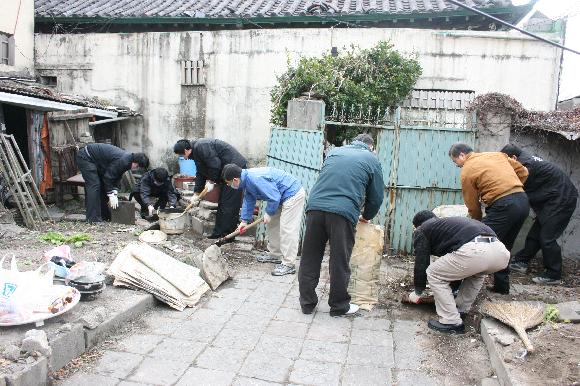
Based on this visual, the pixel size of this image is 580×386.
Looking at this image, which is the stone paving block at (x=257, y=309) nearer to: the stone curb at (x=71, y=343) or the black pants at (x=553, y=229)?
the stone curb at (x=71, y=343)

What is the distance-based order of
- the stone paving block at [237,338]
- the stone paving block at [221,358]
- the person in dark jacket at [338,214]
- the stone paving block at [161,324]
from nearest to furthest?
the stone paving block at [221,358] < the stone paving block at [237,338] < the stone paving block at [161,324] < the person in dark jacket at [338,214]

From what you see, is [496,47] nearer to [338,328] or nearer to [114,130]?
[338,328]

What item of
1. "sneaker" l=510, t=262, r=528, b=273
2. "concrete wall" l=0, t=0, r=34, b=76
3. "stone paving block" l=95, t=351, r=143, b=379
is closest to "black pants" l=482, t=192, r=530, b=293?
"sneaker" l=510, t=262, r=528, b=273

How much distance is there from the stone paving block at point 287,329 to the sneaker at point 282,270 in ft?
4.92

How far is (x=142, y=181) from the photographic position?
30.7ft

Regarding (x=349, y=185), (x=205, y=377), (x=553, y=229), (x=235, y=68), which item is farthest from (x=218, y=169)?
(x=235, y=68)

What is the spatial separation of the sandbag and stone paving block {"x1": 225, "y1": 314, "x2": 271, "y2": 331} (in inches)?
41.9

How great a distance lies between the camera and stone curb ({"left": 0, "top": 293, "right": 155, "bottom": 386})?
3.42 metres

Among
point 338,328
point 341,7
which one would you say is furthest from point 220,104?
point 338,328

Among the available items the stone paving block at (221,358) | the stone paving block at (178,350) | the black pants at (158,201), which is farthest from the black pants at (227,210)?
the stone paving block at (221,358)

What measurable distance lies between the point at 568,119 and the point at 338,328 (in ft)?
16.2

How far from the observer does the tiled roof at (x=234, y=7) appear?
11.8m

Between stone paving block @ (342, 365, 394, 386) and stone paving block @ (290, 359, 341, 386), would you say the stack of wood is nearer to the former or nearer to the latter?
stone paving block @ (290, 359, 341, 386)

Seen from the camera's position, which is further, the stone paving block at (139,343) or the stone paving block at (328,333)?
the stone paving block at (328,333)
